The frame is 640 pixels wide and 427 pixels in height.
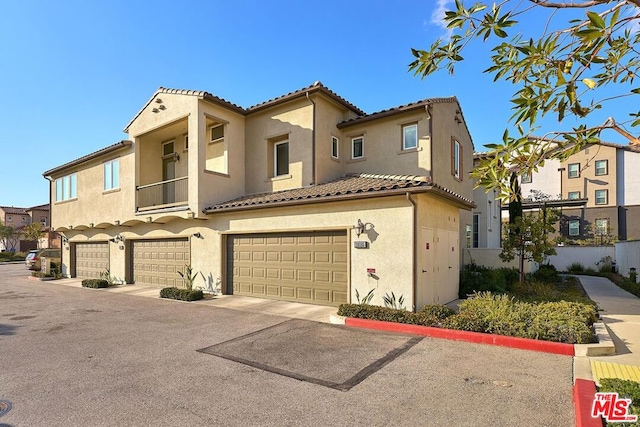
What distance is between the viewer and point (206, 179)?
1353 centimetres

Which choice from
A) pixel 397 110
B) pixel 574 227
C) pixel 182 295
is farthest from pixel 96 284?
pixel 574 227

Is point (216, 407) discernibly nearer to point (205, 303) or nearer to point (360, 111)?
point (205, 303)

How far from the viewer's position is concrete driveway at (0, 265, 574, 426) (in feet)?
13.8

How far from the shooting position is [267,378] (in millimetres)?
5340

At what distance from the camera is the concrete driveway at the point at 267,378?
420cm

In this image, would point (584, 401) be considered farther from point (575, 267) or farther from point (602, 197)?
point (602, 197)

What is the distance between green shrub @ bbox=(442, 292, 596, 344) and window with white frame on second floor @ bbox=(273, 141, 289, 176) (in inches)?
349

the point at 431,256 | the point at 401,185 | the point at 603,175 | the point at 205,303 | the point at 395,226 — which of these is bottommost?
the point at 205,303

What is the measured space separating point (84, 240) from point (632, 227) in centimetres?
4287

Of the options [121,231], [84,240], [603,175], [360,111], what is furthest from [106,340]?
[603,175]

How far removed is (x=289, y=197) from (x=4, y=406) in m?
8.23

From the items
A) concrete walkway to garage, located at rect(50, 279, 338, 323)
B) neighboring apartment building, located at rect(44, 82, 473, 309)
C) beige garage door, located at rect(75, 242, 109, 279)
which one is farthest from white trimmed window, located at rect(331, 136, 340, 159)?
beige garage door, located at rect(75, 242, 109, 279)

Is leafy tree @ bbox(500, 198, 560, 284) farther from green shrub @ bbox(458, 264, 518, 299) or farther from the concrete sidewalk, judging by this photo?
the concrete sidewalk

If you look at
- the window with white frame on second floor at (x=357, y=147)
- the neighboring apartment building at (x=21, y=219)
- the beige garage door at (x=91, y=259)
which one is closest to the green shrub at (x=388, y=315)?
the window with white frame on second floor at (x=357, y=147)
